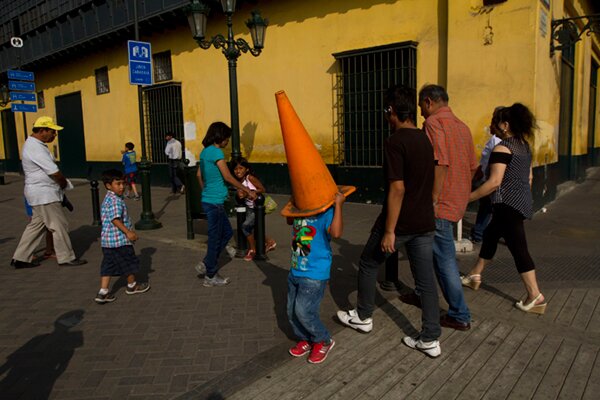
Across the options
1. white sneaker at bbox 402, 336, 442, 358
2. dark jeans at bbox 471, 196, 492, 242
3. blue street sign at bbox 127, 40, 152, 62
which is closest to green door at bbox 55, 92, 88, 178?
blue street sign at bbox 127, 40, 152, 62

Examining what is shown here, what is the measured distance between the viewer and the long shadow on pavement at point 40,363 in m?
2.85

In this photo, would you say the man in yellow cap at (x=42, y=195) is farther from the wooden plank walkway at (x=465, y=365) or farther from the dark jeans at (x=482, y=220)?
the dark jeans at (x=482, y=220)

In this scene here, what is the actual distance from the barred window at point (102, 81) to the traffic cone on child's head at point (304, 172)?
15746 mm

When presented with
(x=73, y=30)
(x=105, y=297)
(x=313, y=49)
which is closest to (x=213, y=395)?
(x=105, y=297)

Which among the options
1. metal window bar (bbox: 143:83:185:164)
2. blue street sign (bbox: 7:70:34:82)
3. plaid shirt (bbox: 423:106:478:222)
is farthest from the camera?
metal window bar (bbox: 143:83:185:164)

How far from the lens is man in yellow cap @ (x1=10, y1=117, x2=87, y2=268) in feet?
17.6

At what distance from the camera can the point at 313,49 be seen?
1047cm

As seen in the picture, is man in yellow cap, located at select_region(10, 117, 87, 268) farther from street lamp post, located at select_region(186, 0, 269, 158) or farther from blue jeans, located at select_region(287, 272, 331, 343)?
blue jeans, located at select_region(287, 272, 331, 343)

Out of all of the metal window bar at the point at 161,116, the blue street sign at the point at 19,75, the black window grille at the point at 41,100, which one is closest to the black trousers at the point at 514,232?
the metal window bar at the point at 161,116

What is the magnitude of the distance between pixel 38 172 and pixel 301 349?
4138mm

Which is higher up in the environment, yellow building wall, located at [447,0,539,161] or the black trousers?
yellow building wall, located at [447,0,539,161]

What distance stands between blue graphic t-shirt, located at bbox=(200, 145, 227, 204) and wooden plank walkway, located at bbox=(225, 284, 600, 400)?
2001 millimetres

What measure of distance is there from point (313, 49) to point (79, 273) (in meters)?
7.34

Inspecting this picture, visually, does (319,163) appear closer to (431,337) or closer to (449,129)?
(449,129)
